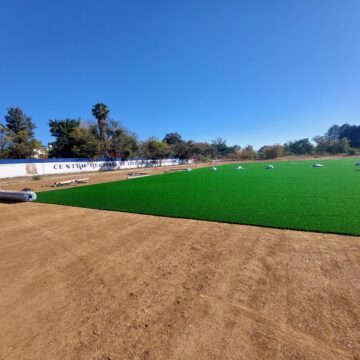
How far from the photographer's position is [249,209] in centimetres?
805

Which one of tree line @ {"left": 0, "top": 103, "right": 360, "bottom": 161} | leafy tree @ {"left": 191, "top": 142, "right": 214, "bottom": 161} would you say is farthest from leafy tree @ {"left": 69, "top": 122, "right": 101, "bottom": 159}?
leafy tree @ {"left": 191, "top": 142, "right": 214, "bottom": 161}

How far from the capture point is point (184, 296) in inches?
127

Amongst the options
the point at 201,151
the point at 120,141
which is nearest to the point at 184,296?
the point at 120,141

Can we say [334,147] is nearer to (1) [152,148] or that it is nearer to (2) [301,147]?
(2) [301,147]

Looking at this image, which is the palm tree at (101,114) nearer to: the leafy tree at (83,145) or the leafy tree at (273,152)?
the leafy tree at (83,145)

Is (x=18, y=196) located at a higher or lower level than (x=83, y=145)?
lower

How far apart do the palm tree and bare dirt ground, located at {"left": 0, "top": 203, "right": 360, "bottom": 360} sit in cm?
4463

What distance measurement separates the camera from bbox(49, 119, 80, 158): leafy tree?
1631 inches

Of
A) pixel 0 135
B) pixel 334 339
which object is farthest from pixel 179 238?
pixel 0 135

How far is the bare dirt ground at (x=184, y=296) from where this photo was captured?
2361 mm

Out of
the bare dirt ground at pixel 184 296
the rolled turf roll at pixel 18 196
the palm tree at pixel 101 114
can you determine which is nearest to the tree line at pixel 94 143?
the palm tree at pixel 101 114

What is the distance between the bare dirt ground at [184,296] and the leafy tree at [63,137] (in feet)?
131

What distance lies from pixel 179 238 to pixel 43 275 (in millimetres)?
3068

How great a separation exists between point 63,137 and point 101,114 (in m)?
9.95
